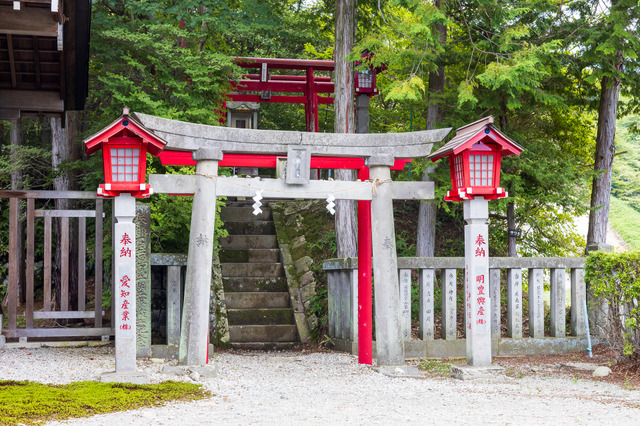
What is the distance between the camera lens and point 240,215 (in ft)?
42.2

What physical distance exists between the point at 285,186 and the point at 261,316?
3596 millimetres

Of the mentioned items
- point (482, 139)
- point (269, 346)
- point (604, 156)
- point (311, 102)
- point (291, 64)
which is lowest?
point (269, 346)

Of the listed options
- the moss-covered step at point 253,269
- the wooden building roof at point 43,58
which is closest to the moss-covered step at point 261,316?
the moss-covered step at point 253,269

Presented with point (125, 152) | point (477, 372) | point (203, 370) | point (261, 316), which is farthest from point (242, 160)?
point (477, 372)

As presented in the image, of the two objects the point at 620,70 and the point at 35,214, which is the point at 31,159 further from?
the point at 620,70

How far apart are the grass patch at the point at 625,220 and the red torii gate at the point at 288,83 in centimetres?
1330

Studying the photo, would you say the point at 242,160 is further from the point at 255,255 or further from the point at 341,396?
the point at 255,255

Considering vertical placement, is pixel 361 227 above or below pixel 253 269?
above

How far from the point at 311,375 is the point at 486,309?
2224 millimetres

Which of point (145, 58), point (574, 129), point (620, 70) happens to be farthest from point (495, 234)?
point (145, 58)

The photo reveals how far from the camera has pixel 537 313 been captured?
8922 mm

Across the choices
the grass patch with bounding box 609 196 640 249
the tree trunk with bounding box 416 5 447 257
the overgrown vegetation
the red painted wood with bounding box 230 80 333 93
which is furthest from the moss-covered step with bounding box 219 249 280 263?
the grass patch with bounding box 609 196 640 249

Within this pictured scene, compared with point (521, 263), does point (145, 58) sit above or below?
above

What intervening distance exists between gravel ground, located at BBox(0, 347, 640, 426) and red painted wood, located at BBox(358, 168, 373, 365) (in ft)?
0.79
